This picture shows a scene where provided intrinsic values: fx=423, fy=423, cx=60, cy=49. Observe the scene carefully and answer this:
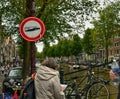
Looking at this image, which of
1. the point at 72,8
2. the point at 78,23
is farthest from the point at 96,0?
the point at 78,23

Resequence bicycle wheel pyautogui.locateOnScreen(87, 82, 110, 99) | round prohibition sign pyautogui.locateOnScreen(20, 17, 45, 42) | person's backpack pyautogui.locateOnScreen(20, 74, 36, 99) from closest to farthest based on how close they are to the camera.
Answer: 1. person's backpack pyautogui.locateOnScreen(20, 74, 36, 99)
2. round prohibition sign pyautogui.locateOnScreen(20, 17, 45, 42)
3. bicycle wheel pyautogui.locateOnScreen(87, 82, 110, 99)

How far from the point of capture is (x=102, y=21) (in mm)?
75562

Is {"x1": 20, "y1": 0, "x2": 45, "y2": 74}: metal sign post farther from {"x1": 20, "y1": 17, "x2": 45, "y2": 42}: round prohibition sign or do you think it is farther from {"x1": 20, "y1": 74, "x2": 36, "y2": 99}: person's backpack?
{"x1": 20, "y1": 74, "x2": 36, "y2": 99}: person's backpack

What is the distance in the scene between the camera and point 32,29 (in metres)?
11.9

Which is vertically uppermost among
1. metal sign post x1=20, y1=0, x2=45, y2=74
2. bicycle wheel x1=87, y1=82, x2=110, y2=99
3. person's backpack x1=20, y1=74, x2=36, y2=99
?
metal sign post x1=20, y1=0, x2=45, y2=74

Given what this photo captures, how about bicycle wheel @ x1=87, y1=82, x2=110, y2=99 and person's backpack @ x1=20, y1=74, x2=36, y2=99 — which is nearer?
person's backpack @ x1=20, y1=74, x2=36, y2=99

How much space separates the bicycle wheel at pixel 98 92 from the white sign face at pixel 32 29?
2204mm

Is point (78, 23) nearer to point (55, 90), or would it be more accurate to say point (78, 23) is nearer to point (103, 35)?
point (55, 90)

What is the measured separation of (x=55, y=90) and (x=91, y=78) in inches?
199

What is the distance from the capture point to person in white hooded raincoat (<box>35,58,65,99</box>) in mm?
7062

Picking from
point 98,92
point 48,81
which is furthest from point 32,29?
point 48,81

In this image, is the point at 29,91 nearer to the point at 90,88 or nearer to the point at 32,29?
the point at 32,29

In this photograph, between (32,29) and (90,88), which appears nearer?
(32,29)

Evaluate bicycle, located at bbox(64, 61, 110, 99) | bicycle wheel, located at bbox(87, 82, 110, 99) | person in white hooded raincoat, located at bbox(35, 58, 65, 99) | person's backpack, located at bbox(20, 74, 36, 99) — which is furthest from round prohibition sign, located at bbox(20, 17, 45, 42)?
person in white hooded raincoat, located at bbox(35, 58, 65, 99)
